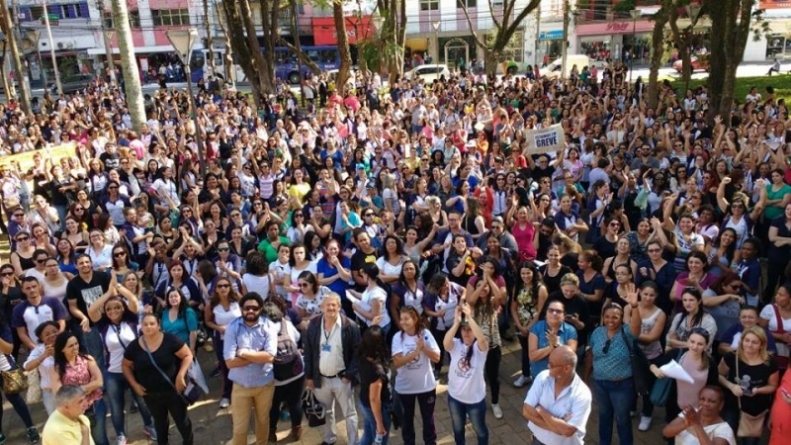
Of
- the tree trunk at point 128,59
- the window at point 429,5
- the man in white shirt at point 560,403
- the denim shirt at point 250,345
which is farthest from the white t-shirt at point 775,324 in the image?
the window at point 429,5

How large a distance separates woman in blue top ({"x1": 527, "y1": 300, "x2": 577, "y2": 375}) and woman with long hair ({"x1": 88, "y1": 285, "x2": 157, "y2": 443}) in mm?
3452

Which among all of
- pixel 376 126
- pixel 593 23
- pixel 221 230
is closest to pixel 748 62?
pixel 593 23

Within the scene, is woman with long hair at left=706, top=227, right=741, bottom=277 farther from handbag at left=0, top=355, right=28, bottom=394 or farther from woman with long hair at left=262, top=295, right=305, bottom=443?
handbag at left=0, top=355, right=28, bottom=394

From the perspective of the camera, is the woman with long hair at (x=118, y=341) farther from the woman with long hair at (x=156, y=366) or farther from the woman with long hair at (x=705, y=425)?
the woman with long hair at (x=705, y=425)

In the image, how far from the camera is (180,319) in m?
5.88

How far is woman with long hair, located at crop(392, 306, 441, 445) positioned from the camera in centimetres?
498

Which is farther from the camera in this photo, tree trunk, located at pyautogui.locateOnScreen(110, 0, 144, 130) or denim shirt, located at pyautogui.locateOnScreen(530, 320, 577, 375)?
tree trunk, located at pyautogui.locateOnScreen(110, 0, 144, 130)

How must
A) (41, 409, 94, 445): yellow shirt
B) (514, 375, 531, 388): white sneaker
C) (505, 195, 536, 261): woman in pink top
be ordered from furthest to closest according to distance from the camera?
(505, 195, 536, 261): woman in pink top, (514, 375, 531, 388): white sneaker, (41, 409, 94, 445): yellow shirt

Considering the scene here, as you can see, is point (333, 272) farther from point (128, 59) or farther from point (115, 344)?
point (128, 59)

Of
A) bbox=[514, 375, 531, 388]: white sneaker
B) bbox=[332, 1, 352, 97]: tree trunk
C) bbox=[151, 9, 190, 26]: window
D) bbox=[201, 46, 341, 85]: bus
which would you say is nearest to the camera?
bbox=[514, 375, 531, 388]: white sneaker

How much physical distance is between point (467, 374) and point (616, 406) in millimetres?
1285

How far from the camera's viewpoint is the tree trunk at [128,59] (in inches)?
523

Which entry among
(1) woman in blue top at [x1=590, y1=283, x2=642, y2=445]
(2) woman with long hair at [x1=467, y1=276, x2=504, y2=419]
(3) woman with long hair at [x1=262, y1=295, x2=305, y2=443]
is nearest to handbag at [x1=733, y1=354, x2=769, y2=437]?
(1) woman in blue top at [x1=590, y1=283, x2=642, y2=445]

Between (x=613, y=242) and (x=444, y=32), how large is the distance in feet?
155
